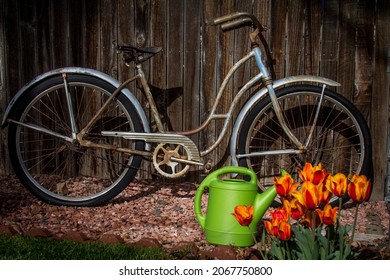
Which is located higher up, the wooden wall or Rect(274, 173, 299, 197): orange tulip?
the wooden wall

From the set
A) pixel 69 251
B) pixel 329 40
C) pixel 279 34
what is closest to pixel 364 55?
pixel 329 40

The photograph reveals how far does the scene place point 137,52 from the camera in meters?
3.80

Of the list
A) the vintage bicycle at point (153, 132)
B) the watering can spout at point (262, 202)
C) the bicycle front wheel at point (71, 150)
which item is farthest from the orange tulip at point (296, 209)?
→ the bicycle front wheel at point (71, 150)

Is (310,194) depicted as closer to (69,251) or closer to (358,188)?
(358,188)

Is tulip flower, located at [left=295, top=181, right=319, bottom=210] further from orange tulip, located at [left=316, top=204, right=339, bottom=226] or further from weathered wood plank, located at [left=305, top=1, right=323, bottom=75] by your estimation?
weathered wood plank, located at [left=305, top=1, right=323, bottom=75]

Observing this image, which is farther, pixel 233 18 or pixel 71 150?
pixel 71 150

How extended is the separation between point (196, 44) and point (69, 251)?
1.93 metres

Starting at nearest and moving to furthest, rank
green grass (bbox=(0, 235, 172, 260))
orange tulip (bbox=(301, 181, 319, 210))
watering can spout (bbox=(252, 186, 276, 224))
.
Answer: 1. orange tulip (bbox=(301, 181, 319, 210))
2. green grass (bbox=(0, 235, 172, 260))
3. watering can spout (bbox=(252, 186, 276, 224))

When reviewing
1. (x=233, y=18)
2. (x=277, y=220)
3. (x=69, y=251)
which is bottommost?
(x=69, y=251)

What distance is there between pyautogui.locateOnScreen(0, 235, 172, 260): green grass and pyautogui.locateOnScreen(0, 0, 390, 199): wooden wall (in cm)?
155

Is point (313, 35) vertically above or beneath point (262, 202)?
above

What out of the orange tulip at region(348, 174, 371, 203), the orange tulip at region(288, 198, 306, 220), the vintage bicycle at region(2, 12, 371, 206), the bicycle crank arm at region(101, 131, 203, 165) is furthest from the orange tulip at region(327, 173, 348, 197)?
the bicycle crank arm at region(101, 131, 203, 165)

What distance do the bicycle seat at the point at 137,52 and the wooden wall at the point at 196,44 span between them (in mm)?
528

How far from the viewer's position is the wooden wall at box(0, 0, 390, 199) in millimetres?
4125
